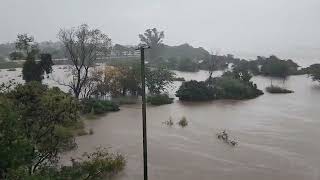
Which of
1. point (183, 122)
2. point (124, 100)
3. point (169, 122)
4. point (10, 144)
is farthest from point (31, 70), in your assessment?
point (10, 144)

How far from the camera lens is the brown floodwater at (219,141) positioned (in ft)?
43.9

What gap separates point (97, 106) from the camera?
2352 cm

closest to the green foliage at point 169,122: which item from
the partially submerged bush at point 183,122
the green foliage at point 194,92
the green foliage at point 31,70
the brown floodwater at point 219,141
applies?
the brown floodwater at point 219,141

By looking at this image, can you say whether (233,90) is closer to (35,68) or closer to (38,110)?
(35,68)

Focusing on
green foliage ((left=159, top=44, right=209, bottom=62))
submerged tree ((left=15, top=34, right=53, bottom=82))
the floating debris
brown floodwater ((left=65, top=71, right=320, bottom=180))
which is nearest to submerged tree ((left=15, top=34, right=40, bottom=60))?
submerged tree ((left=15, top=34, right=53, bottom=82))

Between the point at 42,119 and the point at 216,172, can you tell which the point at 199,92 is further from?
the point at 42,119

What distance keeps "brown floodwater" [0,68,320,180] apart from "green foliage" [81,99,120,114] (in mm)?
619

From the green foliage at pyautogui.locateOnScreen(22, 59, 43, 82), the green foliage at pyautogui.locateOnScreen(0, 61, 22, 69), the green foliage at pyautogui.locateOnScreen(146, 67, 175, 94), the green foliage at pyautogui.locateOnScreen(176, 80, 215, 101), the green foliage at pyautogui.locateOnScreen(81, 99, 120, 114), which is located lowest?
the green foliage at pyautogui.locateOnScreen(81, 99, 120, 114)

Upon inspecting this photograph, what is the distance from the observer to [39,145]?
10.5 meters

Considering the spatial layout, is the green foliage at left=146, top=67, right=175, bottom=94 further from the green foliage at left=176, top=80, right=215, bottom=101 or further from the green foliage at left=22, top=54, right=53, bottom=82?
the green foliage at left=22, top=54, right=53, bottom=82

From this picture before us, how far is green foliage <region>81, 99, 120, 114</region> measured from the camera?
23.1 m

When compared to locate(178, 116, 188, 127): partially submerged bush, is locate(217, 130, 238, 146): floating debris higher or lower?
lower

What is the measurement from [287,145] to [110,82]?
47.0 ft

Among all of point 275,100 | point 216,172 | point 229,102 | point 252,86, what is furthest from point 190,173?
point 252,86
